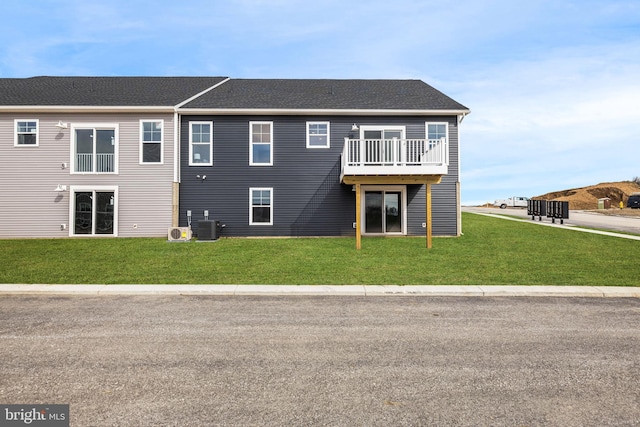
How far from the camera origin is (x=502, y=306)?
741 centimetres

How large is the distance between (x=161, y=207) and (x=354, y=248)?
9.99 m

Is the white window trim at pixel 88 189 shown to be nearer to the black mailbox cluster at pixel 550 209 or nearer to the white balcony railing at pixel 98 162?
the white balcony railing at pixel 98 162

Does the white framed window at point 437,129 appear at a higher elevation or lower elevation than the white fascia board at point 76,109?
lower

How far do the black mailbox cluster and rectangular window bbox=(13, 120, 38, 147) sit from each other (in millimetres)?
31461

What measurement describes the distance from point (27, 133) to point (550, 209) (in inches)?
1308

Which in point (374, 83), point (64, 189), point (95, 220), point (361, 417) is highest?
point (374, 83)

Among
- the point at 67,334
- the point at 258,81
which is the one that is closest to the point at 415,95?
the point at 258,81

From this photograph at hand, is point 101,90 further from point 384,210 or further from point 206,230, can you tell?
point 384,210

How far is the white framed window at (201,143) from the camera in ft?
63.1

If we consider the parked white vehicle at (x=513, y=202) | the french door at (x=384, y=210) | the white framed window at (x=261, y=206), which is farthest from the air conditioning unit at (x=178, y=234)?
the parked white vehicle at (x=513, y=202)

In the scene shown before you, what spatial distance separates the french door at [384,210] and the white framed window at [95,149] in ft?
41.9

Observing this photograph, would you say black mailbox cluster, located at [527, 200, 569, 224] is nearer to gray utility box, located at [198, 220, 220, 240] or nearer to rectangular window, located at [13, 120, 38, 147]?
gray utility box, located at [198, 220, 220, 240]

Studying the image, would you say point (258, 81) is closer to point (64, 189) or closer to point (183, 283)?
point (64, 189)

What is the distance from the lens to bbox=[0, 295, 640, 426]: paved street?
350cm
